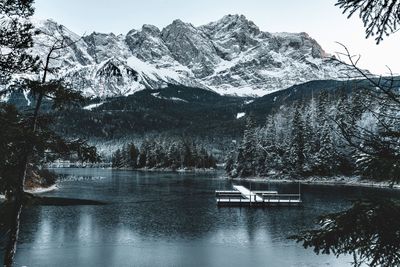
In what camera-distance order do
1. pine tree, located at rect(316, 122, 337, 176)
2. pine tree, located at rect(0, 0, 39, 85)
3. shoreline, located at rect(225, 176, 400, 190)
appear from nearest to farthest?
1. pine tree, located at rect(0, 0, 39, 85)
2. shoreline, located at rect(225, 176, 400, 190)
3. pine tree, located at rect(316, 122, 337, 176)

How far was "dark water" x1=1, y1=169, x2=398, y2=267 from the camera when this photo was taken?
1380 inches

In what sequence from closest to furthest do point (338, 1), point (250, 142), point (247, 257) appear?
point (338, 1) → point (247, 257) → point (250, 142)

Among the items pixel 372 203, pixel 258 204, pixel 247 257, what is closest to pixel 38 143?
pixel 372 203

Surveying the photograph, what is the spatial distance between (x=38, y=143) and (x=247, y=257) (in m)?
24.1

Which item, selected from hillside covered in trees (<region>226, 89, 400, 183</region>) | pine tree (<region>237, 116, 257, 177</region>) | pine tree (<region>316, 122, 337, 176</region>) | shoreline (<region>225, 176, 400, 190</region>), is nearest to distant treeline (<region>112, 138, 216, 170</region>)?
hillside covered in trees (<region>226, 89, 400, 183</region>)

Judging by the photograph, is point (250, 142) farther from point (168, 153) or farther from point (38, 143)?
point (38, 143)

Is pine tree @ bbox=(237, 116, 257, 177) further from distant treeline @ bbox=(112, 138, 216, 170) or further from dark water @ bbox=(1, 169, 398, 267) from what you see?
distant treeline @ bbox=(112, 138, 216, 170)

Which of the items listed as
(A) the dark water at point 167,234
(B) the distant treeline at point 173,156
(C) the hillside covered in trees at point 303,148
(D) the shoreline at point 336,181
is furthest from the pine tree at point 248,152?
(B) the distant treeline at point 173,156

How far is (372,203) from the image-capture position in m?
7.91

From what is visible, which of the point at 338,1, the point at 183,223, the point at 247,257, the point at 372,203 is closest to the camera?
the point at 338,1

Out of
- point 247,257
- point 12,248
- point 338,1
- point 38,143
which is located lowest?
point 247,257

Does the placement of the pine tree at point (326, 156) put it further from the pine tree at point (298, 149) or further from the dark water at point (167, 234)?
the dark water at point (167, 234)

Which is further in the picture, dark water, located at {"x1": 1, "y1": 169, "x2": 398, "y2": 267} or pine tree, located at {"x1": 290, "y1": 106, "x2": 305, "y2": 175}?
pine tree, located at {"x1": 290, "y1": 106, "x2": 305, "y2": 175}

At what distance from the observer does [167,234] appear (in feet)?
149
